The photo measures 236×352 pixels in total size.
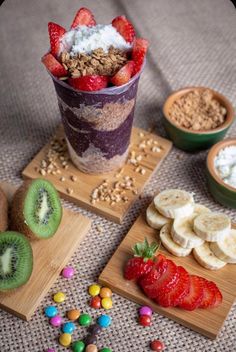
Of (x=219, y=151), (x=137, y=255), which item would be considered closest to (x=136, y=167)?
(x=219, y=151)

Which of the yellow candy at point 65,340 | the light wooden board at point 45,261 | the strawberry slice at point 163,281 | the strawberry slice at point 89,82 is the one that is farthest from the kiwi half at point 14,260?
the strawberry slice at point 89,82

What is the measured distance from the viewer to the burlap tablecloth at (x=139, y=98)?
1221 millimetres

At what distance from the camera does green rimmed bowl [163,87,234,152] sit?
1559mm

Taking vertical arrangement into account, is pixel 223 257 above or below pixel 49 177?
above

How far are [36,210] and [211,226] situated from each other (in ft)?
1.47

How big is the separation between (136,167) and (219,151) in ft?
0.84

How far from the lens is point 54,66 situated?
4.19 ft

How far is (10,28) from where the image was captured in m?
2.12

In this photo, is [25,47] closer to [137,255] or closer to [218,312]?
[137,255]

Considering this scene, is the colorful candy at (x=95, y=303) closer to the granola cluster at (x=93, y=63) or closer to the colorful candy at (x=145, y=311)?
the colorful candy at (x=145, y=311)

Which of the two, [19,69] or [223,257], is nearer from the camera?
[223,257]

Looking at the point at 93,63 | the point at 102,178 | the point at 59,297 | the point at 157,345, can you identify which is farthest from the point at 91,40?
the point at 157,345

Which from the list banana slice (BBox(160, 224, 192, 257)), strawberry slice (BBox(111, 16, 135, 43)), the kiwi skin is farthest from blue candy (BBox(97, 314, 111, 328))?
strawberry slice (BBox(111, 16, 135, 43))

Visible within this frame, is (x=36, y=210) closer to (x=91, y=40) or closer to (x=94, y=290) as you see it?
(x=94, y=290)
